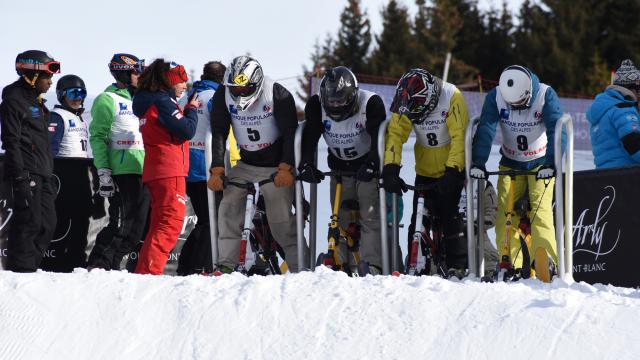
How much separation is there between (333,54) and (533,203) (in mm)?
43617

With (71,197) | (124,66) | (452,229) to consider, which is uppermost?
(124,66)

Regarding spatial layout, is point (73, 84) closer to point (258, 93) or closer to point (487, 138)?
point (258, 93)

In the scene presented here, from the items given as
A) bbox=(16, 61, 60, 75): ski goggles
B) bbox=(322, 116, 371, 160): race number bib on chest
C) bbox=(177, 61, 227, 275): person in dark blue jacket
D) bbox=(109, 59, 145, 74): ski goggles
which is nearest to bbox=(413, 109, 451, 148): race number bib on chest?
bbox=(322, 116, 371, 160): race number bib on chest

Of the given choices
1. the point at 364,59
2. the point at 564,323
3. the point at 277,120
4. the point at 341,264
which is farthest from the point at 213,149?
the point at 364,59

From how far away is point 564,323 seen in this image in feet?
20.2

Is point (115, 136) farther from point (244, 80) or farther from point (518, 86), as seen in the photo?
point (518, 86)

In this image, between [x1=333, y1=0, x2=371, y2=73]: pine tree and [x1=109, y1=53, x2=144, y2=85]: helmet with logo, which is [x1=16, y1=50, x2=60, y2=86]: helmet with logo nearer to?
[x1=109, y1=53, x2=144, y2=85]: helmet with logo

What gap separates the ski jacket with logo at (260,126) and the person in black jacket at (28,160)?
4.54 ft

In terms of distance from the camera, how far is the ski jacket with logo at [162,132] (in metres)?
8.66

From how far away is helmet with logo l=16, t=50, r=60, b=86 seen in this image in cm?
860

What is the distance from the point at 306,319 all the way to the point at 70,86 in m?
4.34

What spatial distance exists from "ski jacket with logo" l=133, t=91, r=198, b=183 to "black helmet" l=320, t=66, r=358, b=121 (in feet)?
3.63

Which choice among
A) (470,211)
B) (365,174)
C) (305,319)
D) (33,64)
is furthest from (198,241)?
(305,319)

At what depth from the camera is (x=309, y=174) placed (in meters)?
8.72
